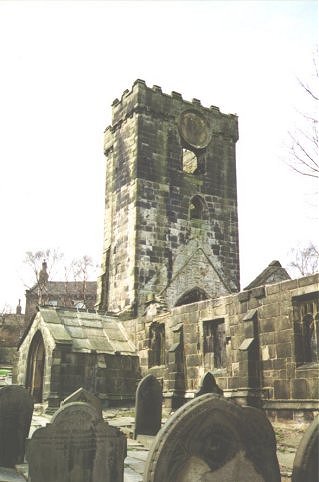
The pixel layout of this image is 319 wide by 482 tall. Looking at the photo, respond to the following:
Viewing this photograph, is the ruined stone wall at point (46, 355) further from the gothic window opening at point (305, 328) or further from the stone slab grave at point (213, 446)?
the stone slab grave at point (213, 446)

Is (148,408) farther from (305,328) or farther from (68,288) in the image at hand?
(68,288)

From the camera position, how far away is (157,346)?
54.4ft

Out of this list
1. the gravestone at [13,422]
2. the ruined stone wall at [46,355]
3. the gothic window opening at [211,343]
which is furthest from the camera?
the ruined stone wall at [46,355]

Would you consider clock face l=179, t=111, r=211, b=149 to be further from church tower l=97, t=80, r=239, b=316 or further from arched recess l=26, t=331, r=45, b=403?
arched recess l=26, t=331, r=45, b=403

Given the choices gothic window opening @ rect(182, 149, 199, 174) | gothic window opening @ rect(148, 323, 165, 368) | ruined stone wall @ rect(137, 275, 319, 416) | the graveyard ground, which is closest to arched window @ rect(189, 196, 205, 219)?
gothic window opening @ rect(182, 149, 199, 174)

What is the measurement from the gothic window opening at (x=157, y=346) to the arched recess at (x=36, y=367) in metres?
3.59

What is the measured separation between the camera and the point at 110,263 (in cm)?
2267

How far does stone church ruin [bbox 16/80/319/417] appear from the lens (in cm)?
1152

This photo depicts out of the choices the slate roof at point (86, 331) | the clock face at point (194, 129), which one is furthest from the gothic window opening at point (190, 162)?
the slate roof at point (86, 331)

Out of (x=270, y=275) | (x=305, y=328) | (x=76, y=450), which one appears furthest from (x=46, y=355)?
(x=76, y=450)

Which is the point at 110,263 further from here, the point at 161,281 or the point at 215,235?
the point at 215,235

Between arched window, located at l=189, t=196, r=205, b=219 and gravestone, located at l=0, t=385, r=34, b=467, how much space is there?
53.4 ft

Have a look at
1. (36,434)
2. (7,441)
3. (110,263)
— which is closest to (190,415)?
(36,434)

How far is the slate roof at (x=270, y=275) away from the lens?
2080 cm
